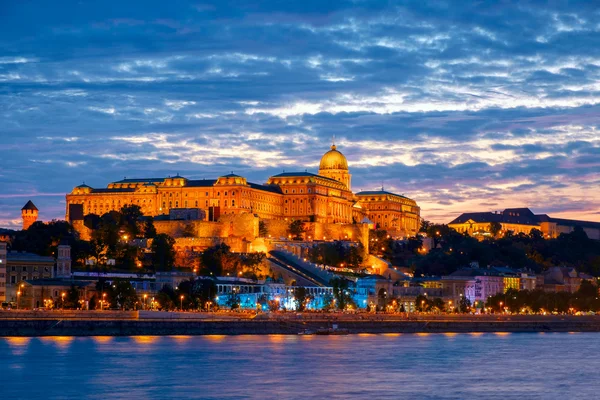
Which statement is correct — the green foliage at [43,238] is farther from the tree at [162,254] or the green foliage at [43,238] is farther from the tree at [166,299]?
the tree at [166,299]

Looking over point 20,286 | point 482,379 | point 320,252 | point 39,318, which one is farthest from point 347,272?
point 482,379

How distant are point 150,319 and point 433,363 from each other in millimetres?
28128

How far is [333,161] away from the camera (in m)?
180

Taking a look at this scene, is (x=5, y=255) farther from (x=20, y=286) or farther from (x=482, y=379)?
(x=482, y=379)

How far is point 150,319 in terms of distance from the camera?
3383 inches

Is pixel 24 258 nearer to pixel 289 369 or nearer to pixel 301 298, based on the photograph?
pixel 301 298

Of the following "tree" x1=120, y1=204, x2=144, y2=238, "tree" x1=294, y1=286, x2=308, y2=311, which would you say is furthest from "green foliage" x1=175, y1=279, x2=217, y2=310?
"tree" x1=120, y1=204, x2=144, y2=238

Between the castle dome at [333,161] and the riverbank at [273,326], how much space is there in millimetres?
68397

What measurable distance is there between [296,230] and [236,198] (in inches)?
302

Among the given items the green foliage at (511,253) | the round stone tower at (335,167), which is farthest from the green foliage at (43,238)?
the round stone tower at (335,167)

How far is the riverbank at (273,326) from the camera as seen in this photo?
7919 centimetres

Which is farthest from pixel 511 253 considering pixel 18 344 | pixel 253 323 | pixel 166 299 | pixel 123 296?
pixel 18 344

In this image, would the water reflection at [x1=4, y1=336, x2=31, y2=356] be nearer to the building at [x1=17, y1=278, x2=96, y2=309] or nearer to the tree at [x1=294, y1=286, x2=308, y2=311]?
the building at [x1=17, y1=278, x2=96, y2=309]

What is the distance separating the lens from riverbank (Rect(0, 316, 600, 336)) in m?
79.2
